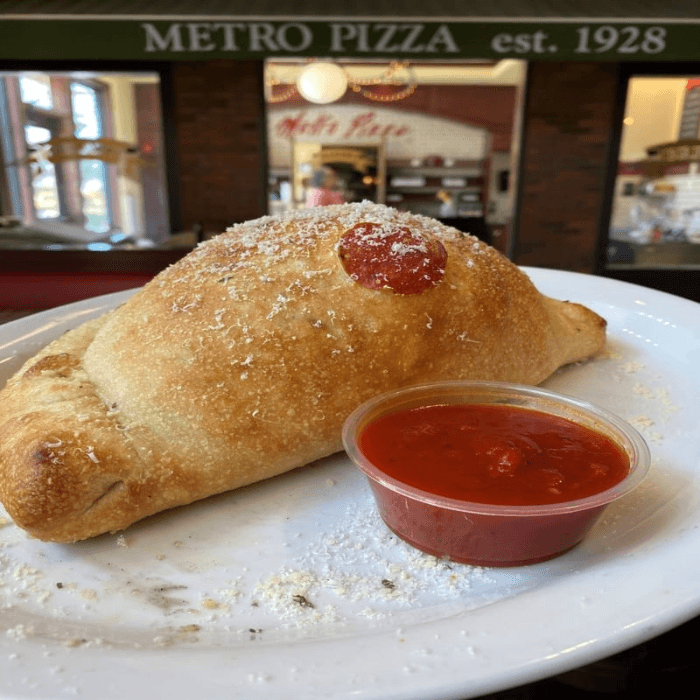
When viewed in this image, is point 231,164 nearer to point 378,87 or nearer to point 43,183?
point 43,183

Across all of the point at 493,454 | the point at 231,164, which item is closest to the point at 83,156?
the point at 231,164

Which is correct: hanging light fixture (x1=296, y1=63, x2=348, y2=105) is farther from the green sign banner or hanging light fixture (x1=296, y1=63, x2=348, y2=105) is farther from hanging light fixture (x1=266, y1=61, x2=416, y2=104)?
the green sign banner

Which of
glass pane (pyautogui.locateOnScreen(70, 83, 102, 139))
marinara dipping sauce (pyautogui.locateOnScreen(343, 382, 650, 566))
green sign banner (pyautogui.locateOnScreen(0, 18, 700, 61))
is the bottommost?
marinara dipping sauce (pyautogui.locateOnScreen(343, 382, 650, 566))

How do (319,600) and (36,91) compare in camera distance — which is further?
(36,91)

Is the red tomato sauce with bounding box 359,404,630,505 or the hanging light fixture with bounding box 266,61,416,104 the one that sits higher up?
the hanging light fixture with bounding box 266,61,416,104

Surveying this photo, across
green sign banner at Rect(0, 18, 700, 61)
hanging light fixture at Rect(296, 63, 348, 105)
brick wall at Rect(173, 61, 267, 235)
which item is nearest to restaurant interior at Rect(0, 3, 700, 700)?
brick wall at Rect(173, 61, 267, 235)

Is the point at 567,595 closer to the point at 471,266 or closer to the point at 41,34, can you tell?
the point at 471,266

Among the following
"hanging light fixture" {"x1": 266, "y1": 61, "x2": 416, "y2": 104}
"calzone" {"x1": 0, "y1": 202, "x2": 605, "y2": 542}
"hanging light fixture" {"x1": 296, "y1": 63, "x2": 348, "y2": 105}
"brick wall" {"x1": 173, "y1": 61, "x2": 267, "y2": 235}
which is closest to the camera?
"calzone" {"x1": 0, "y1": 202, "x2": 605, "y2": 542}
